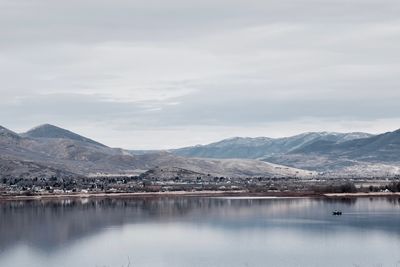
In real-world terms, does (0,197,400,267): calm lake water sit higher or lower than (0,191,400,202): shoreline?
lower

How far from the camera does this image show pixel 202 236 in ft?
219

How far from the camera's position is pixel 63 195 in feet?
473

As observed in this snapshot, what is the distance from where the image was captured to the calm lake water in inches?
2061

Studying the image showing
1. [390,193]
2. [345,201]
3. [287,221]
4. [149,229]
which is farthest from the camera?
[390,193]

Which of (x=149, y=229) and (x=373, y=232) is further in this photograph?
(x=149, y=229)

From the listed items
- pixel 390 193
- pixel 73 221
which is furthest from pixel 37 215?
pixel 390 193

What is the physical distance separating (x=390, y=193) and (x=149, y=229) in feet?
230

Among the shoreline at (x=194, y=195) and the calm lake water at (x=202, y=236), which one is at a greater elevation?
the shoreline at (x=194, y=195)

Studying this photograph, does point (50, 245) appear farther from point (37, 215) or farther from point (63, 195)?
point (63, 195)

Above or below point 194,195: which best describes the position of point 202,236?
below

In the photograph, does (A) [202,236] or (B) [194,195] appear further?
(B) [194,195]

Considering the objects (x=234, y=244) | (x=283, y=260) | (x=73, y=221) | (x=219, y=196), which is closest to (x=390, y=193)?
(x=219, y=196)

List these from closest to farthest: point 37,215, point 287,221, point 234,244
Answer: point 234,244 < point 287,221 < point 37,215

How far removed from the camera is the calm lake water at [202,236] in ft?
172
